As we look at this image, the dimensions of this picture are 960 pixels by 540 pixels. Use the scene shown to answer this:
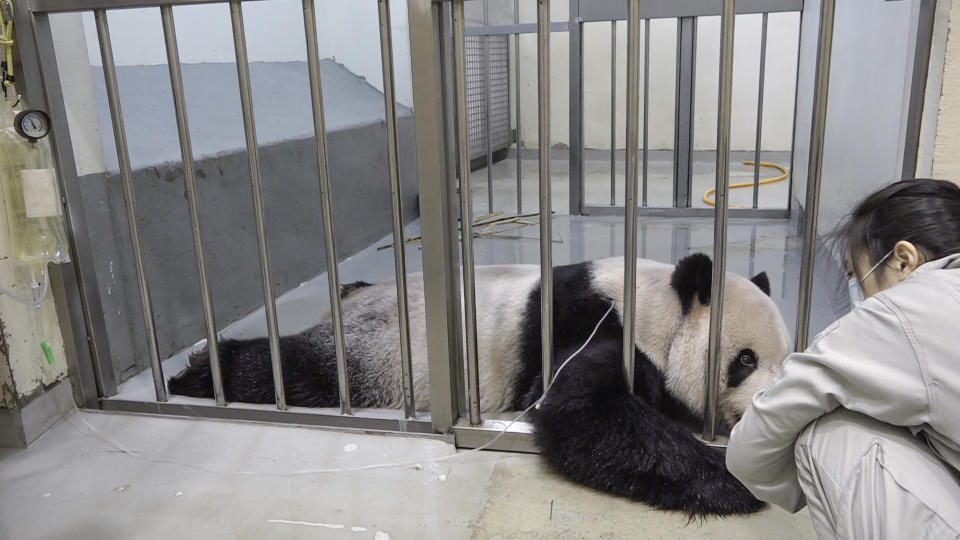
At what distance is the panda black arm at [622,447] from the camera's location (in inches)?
61.6

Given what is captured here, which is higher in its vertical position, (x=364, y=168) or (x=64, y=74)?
(x=64, y=74)

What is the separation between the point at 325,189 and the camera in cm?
184

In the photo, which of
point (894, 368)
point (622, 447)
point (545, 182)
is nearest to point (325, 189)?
point (545, 182)

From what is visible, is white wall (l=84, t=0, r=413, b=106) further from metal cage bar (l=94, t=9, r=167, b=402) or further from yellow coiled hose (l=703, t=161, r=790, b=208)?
yellow coiled hose (l=703, t=161, r=790, b=208)

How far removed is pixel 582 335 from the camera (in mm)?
1908

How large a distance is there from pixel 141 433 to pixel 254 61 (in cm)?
255

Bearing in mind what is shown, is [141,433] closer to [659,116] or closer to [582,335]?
[582,335]

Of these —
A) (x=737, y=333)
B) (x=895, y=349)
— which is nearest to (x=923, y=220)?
(x=895, y=349)

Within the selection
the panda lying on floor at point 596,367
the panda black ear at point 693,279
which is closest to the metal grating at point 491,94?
the panda lying on floor at point 596,367

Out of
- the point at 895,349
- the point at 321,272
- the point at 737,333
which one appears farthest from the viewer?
the point at 321,272

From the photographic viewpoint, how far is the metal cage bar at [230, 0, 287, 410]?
1801mm

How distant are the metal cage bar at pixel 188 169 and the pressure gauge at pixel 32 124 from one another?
32 centimetres

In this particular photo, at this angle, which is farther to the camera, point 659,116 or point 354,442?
point 659,116

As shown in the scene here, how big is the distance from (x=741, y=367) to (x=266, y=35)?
321cm
